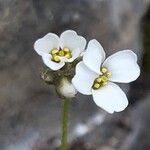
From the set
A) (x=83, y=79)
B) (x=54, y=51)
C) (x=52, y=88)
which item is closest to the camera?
(x=83, y=79)

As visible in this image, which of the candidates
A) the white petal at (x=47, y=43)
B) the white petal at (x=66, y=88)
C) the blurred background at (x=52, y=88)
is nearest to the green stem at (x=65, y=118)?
the white petal at (x=66, y=88)

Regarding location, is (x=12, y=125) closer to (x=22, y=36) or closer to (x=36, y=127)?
(x=36, y=127)

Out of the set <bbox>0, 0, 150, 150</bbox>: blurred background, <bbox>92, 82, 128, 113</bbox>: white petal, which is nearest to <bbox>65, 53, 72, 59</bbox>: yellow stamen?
<bbox>92, 82, 128, 113</bbox>: white petal

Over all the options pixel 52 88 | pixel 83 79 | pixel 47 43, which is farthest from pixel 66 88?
pixel 52 88

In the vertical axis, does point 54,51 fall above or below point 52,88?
above

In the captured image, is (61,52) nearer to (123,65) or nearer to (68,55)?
(68,55)

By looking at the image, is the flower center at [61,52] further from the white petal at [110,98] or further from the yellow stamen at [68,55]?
the white petal at [110,98]

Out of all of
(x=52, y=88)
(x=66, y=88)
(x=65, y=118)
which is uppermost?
(x=66, y=88)

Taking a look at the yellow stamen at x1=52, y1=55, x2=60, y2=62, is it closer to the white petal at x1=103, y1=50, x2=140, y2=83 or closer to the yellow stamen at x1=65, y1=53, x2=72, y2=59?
the yellow stamen at x1=65, y1=53, x2=72, y2=59
